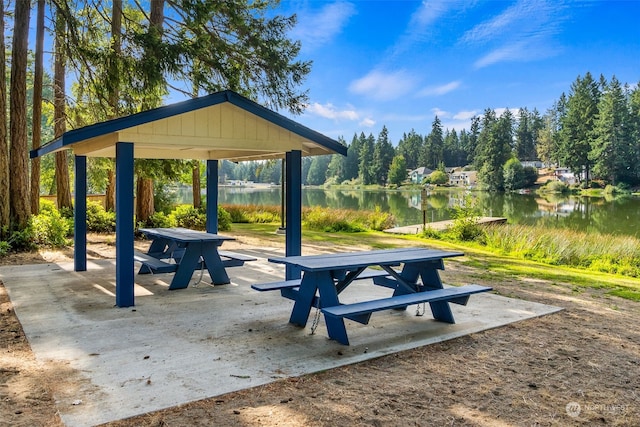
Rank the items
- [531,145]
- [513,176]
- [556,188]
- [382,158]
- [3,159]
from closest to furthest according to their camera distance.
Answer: [3,159], [556,188], [513,176], [382,158], [531,145]

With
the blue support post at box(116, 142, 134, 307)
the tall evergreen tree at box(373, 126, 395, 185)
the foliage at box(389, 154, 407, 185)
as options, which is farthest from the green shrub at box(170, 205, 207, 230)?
the tall evergreen tree at box(373, 126, 395, 185)

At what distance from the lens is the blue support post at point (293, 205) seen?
20.5 ft

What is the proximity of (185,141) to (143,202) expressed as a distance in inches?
303

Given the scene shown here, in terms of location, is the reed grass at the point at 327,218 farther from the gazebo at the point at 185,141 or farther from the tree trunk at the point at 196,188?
the gazebo at the point at 185,141

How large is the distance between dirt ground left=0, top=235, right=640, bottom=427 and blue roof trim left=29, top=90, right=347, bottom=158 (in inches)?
77.6

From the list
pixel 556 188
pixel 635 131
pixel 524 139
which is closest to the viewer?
pixel 635 131

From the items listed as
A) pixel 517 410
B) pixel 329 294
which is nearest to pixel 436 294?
pixel 329 294

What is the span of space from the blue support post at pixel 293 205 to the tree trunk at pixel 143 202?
7298mm

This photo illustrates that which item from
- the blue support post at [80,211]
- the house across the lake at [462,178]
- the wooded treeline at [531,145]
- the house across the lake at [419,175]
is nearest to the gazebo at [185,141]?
the blue support post at [80,211]

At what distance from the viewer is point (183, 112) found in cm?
530

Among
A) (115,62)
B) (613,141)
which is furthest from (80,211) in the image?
(613,141)

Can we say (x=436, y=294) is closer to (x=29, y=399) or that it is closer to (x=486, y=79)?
(x=29, y=399)

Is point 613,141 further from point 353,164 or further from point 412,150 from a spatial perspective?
point 353,164

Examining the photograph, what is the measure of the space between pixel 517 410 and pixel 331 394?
1.09 metres
